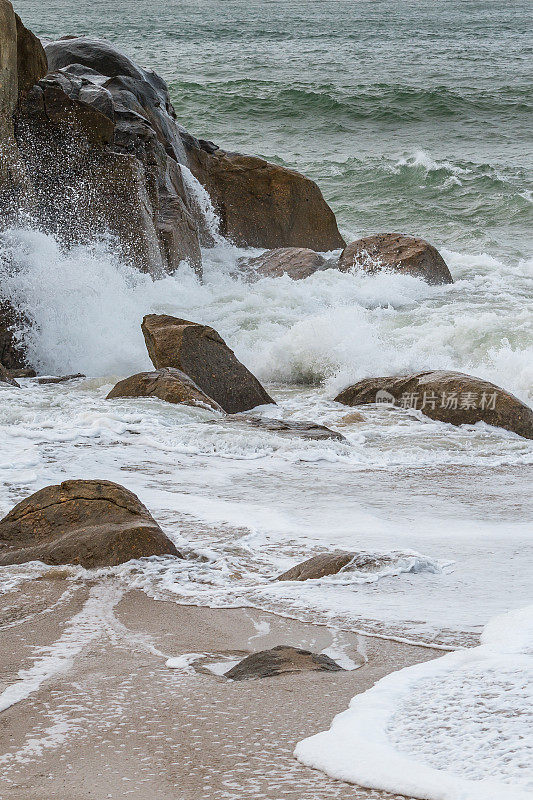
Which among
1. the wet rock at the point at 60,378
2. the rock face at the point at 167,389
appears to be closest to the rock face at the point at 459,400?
the rock face at the point at 167,389

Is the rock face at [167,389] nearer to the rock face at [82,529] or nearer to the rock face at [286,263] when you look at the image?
the rock face at [82,529]

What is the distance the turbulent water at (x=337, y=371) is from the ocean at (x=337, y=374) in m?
0.02

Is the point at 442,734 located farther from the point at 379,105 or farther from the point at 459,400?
the point at 379,105

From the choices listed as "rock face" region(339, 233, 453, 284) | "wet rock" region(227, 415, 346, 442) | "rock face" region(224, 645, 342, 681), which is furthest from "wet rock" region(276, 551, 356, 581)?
"rock face" region(339, 233, 453, 284)

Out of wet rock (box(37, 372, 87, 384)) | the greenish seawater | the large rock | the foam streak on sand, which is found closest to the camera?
the foam streak on sand

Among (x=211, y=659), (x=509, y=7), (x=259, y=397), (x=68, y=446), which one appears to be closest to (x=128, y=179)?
(x=259, y=397)

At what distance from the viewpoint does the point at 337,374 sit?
821 centimetres

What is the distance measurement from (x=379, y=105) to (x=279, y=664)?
21938mm

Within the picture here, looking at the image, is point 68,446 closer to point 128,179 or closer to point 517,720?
point 517,720

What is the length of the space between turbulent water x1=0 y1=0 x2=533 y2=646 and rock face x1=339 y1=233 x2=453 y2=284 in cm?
24

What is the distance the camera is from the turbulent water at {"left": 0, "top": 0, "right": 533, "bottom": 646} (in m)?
3.45

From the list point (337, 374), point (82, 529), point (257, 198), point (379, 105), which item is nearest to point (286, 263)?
point (257, 198)

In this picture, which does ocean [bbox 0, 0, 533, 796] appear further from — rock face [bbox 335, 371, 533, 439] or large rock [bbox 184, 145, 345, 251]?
large rock [bbox 184, 145, 345, 251]

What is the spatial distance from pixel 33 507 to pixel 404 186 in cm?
1517
